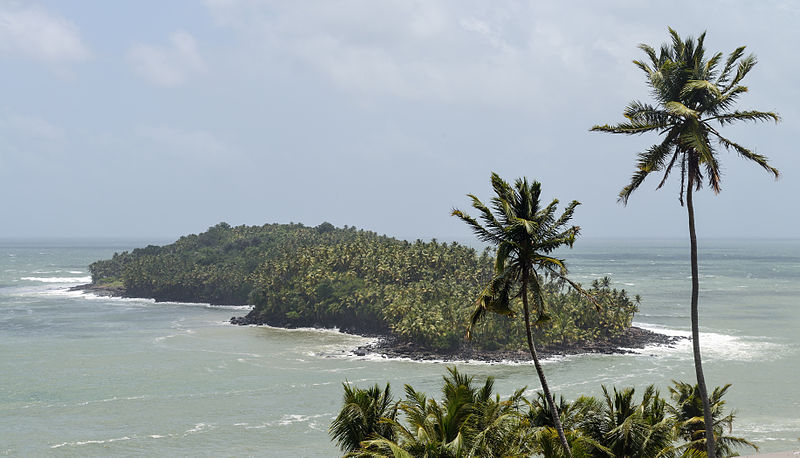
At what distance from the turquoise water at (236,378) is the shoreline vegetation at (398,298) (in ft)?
19.2

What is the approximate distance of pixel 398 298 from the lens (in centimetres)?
11169

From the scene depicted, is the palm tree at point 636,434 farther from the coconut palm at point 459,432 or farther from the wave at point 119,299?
the wave at point 119,299

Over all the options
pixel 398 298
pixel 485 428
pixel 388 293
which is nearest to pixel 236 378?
pixel 398 298

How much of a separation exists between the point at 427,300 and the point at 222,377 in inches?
1530

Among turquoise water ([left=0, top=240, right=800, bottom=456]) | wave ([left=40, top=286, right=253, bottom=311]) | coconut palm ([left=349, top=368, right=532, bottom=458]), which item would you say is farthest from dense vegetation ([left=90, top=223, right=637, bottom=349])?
coconut palm ([left=349, top=368, right=532, bottom=458])

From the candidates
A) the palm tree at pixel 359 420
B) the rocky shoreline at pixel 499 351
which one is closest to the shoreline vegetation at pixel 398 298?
the rocky shoreline at pixel 499 351

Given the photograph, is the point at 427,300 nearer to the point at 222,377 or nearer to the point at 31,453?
the point at 222,377

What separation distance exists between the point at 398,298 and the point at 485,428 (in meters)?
91.5

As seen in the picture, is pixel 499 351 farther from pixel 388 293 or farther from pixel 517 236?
pixel 517 236

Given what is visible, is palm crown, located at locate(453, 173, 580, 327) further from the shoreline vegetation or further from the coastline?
the coastline

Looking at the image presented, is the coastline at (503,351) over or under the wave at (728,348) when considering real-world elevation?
under

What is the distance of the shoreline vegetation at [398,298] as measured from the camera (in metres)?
98.8

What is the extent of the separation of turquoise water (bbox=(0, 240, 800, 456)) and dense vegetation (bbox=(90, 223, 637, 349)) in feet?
22.2

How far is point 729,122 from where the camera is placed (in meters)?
22.0
